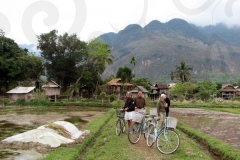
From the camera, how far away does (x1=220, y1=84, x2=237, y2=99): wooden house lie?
205ft

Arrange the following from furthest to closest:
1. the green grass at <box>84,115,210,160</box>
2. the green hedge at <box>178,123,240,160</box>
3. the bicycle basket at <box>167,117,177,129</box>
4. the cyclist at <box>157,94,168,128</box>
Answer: the cyclist at <box>157,94,168,128</box>
the green hedge at <box>178,123,240,160</box>
the bicycle basket at <box>167,117,177,129</box>
the green grass at <box>84,115,210,160</box>

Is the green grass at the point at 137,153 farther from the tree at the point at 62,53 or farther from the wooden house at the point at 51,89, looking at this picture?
the tree at the point at 62,53

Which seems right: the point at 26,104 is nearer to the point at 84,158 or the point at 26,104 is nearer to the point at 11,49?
the point at 11,49

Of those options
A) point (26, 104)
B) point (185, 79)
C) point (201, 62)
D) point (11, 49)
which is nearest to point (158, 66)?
point (201, 62)

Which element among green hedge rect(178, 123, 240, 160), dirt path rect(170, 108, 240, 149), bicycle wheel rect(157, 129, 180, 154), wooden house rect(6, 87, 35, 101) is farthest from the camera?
wooden house rect(6, 87, 35, 101)

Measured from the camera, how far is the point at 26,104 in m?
35.3

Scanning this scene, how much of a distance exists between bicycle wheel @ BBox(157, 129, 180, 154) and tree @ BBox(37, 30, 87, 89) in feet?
136

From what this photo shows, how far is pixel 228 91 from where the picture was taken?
2498 inches

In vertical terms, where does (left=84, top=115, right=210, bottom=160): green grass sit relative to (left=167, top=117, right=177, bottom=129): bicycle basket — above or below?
below

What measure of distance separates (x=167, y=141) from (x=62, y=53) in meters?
44.5

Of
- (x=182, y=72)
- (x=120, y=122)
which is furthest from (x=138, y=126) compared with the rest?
(x=182, y=72)

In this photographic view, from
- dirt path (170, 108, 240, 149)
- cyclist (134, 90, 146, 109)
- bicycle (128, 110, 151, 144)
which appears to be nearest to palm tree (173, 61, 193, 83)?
dirt path (170, 108, 240, 149)

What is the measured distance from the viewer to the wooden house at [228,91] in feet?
205

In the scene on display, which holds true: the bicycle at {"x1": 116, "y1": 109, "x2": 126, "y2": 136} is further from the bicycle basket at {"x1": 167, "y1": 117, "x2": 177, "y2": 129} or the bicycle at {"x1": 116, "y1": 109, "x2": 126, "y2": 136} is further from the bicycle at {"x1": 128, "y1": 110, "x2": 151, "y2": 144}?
the bicycle basket at {"x1": 167, "y1": 117, "x2": 177, "y2": 129}
